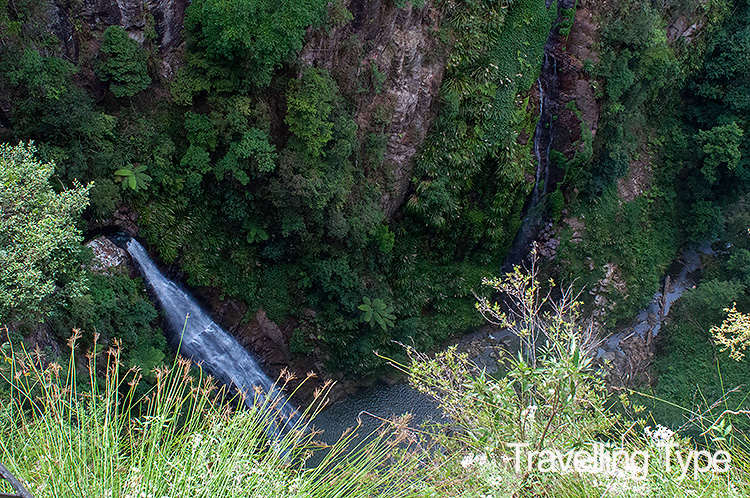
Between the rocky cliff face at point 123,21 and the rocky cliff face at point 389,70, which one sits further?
the rocky cliff face at point 389,70

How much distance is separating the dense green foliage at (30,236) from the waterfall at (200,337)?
9.25ft

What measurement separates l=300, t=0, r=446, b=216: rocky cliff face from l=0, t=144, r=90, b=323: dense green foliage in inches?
240

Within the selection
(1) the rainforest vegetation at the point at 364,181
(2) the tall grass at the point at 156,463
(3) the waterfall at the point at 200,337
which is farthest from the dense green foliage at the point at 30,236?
(2) the tall grass at the point at 156,463

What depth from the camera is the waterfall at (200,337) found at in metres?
11.5

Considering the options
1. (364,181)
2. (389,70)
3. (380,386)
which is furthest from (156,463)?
(380,386)

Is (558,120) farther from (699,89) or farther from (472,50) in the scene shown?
(699,89)

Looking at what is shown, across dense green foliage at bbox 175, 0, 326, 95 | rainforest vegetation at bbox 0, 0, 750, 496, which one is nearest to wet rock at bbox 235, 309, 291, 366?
rainforest vegetation at bbox 0, 0, 750, 496

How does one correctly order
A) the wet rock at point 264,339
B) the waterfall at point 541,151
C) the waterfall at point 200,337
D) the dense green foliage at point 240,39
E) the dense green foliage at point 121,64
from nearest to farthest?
the dense green foliage at point 240,39 → the dense green foliage at point 121,64 → the waterfall at point 200,337 → the wet rock at point 264,339 → the waterfall at point 541,151

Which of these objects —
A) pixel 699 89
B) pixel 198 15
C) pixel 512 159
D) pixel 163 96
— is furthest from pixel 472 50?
pixel 699 89

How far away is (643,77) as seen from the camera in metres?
16.3

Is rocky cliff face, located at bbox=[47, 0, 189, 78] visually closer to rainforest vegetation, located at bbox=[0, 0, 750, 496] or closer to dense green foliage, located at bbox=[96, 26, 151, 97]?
rainforest vegetation, located at bbox=[0, 0, 750, 496]

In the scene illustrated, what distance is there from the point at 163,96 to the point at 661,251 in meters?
18.5

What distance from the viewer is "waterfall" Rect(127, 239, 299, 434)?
1152cm

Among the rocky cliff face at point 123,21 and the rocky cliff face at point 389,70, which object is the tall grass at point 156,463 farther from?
the rocky cliff face at point 389,70
